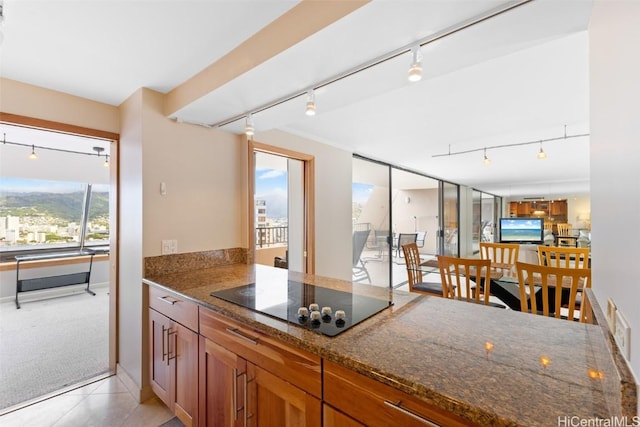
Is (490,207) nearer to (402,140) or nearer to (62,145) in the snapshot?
(402,140)

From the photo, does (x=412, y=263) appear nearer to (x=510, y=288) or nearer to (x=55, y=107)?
(x=510, y=288)

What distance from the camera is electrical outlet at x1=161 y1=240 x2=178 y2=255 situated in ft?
7.35

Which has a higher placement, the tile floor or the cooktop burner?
the cooktop burner

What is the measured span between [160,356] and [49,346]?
2.12 metres

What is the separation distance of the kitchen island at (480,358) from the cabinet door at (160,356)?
28.7 inches

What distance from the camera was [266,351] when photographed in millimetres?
1260

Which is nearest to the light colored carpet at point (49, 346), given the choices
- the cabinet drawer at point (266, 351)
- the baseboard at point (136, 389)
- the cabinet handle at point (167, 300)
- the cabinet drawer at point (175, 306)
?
the baseboard at point (136, 389)

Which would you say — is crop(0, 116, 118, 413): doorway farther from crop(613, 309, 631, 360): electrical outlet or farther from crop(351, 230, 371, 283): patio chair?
crop(613, 309, 631, 360): electrical outlet

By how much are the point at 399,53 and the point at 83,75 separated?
2071mm

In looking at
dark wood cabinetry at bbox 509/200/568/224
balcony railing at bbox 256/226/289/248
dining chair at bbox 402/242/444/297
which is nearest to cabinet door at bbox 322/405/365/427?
dining chair at bbox 402/242/444/297

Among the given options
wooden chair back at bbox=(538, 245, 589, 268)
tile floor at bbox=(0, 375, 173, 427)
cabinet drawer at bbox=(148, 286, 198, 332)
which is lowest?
tile floor at bbox=(0, 375, 173, 427)

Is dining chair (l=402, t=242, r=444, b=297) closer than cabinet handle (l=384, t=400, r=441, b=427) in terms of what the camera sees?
No

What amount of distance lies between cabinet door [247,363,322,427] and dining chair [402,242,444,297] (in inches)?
90.8

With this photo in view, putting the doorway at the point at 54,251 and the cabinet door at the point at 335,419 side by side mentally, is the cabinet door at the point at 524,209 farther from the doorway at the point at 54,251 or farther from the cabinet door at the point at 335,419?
the doorway at the point at 54,251
